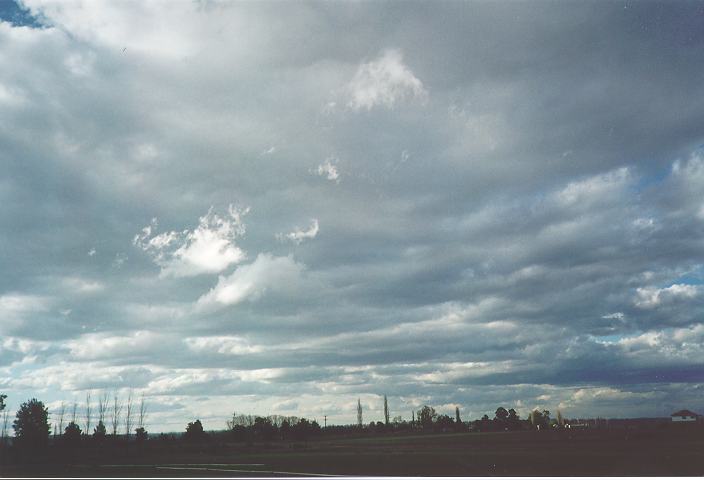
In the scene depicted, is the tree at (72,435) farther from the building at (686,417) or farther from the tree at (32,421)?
the building at (686,417)

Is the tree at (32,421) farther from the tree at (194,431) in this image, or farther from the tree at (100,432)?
the tree at (194,431)

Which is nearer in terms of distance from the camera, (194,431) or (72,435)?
(72,435)

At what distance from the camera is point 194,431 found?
170m

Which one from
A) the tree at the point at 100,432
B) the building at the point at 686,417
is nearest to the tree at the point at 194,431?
the tree at the point at 100,432

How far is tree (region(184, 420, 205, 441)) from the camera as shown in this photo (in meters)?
168

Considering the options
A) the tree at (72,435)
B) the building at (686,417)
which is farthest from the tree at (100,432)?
Answer: the building at (686,417)

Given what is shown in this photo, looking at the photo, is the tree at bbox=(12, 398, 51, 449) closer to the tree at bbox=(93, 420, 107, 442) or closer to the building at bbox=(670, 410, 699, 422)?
the tree at bbox=(93, 420, 107, 442)

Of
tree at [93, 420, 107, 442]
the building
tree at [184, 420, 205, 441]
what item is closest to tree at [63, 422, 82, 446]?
tree at [93, 420, 107, 442]

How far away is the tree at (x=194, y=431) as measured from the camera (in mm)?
168387

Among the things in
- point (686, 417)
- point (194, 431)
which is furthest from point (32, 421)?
point (686, 417)

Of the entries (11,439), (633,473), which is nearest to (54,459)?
(11,439)

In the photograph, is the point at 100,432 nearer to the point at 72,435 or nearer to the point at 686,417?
the point at 72,435

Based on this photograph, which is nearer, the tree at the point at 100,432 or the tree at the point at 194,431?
the tree at the point at 100,432

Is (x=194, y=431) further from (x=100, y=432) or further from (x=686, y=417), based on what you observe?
(x=686, y=417)
